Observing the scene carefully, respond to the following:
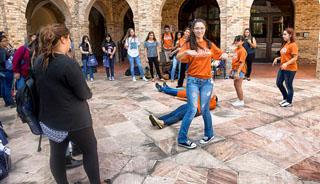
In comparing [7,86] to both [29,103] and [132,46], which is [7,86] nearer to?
[132,46]

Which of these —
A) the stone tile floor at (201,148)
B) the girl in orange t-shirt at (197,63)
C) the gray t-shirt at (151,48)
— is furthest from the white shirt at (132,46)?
the girl in orange t-shirt at (197,63)

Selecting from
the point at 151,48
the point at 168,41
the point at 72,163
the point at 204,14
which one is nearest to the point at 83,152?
the point at 72,163

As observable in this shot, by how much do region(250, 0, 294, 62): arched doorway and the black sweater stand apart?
13004 mm

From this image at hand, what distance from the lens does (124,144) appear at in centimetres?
429

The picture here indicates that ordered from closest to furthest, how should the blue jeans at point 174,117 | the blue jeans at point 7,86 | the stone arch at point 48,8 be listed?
1. the blue jeans at point 174,117
2. the blue jeans at point 7,86
3. the stone arch at point 48,8

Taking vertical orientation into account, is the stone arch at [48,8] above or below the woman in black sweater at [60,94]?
above

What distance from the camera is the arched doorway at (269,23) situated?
43.2ft

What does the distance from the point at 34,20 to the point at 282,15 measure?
14752 millimetres

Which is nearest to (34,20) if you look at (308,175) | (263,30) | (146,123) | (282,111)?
(263,30)

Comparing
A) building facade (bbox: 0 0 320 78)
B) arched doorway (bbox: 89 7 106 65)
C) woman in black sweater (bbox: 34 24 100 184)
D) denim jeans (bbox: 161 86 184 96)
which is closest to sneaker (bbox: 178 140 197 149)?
woman in black sweater (bbox: 34 24 100 184)

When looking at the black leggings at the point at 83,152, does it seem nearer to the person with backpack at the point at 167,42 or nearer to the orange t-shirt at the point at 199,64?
the orange t-shirt at the point at 199,64

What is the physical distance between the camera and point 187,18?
15531 millimetres

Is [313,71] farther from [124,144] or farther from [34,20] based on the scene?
[34,20]

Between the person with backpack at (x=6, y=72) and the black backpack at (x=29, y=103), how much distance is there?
4.45 metres
